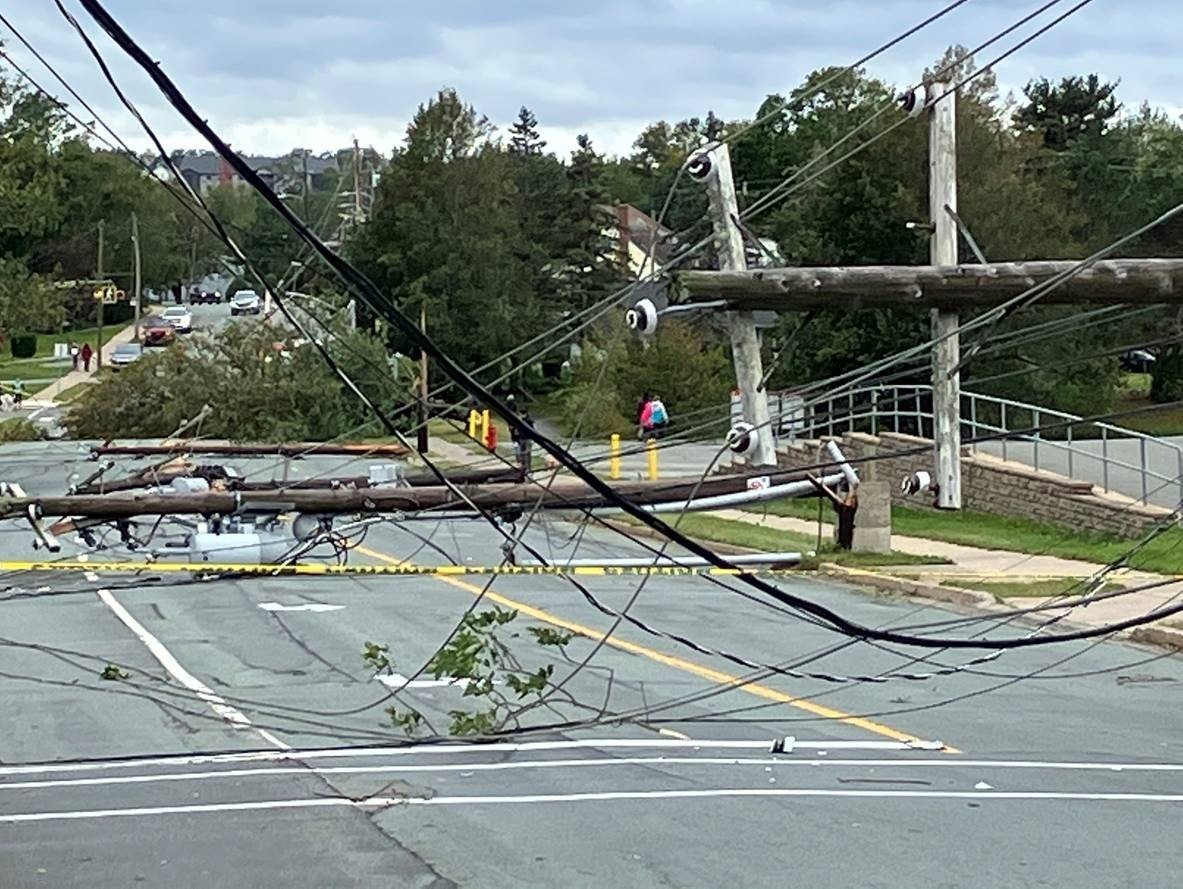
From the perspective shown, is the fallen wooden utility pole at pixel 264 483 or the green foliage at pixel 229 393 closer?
the fallen wooden utility pole at pixel 264 483

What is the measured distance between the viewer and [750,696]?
14.7 meters

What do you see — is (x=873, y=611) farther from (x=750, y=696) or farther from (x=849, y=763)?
(x=849, y=763)

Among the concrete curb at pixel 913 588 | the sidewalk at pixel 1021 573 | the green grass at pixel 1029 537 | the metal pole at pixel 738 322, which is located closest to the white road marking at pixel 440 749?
the metal pole at pixel 738 322

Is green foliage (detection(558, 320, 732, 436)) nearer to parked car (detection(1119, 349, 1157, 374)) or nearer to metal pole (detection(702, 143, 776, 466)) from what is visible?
parked car (detection(1119, 349, 1157, 374))

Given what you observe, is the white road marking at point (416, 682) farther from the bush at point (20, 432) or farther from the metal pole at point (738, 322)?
the bush at point (20, 432)

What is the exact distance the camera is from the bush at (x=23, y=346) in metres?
96.3

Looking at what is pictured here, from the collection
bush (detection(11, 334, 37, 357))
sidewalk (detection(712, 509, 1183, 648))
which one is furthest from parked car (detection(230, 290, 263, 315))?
bush (detection(11, 334, 37, 357))

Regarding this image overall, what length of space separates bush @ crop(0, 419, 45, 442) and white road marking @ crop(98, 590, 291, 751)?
35.8 m

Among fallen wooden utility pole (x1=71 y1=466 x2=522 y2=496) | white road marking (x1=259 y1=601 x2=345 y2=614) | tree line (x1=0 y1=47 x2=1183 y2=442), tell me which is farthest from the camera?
tree line (x1=0 y1=47 x2=1183 y2=442)

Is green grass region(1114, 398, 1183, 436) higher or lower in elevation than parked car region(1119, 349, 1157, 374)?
lower

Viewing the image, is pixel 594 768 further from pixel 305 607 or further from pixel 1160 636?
pixel 305 607

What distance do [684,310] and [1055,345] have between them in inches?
1584

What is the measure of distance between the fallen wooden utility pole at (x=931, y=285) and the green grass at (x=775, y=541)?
13610 millimetres

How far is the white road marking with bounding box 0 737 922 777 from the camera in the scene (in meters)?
12.1
